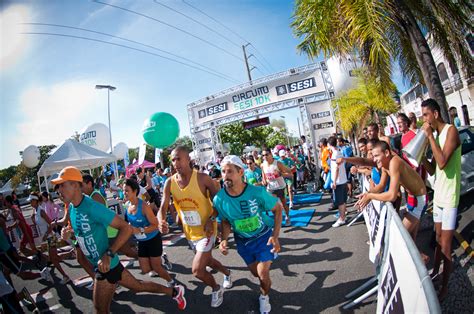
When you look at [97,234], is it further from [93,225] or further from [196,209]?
[196,209]

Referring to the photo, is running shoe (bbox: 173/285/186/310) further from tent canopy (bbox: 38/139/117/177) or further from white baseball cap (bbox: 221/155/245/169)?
tent canopy (bbox: 38/139/117/177)

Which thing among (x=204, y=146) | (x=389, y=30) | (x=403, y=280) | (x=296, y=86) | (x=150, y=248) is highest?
(x=296, y=86)

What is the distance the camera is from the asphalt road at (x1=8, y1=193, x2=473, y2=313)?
3.41 metres

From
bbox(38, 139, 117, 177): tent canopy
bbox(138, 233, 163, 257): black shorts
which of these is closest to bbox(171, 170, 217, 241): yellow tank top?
bbox(138, 233, 163, 257): black shorts

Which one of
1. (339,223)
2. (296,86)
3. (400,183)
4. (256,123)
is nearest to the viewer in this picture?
(400,183)

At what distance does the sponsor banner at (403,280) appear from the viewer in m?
1.37

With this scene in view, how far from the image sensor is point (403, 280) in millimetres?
1729

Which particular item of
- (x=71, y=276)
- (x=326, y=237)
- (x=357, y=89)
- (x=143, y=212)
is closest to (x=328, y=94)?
(x=357, y=89)

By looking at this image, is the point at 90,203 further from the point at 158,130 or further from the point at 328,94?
the point at 328,94

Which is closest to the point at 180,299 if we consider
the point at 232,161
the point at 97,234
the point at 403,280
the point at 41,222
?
the point at 97,234

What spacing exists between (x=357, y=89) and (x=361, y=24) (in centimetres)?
1114

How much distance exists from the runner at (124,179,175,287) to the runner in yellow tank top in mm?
531

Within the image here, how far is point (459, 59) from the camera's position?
6797 mm

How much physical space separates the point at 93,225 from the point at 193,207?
1153 millimetres
